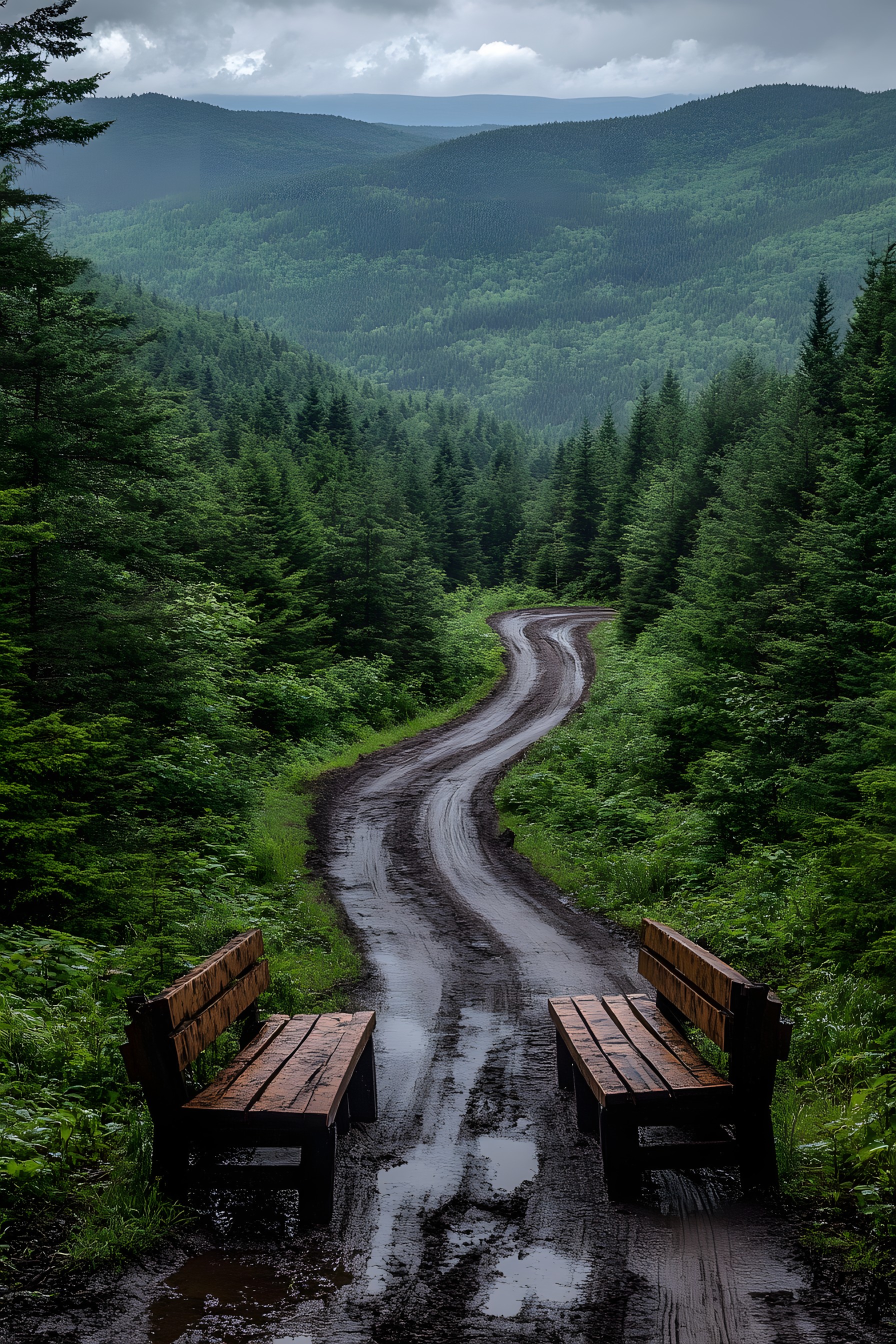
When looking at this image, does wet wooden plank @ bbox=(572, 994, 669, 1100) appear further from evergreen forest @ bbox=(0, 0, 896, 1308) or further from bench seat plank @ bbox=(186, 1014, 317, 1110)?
bench seat plank @ bbox=(186, 1014, 317, 1110)

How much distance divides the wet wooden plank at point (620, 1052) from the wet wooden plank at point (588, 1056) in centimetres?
3

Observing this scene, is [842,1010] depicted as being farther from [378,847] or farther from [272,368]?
[272,368]

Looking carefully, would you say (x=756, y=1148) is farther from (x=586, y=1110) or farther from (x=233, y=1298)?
(x=233, y=1298)

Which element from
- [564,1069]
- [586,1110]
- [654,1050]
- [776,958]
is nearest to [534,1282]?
[586,1110]

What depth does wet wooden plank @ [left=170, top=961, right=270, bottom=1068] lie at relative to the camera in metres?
3.96

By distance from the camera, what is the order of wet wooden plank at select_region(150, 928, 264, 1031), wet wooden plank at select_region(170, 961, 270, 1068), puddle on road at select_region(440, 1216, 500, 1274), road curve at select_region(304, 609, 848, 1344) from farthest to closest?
wet wooden plank at select_region(170, 961, 270, 1068)
wet wooden plank at select_region(150, 928, 264, 1031)
puddle on road at select_region(440, 1216, 500, 1274)
road curve at select_region(304, 609, 848, 1344)

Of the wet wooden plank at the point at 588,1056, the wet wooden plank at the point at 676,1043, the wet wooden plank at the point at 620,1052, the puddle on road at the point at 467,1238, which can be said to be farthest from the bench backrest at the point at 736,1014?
the puddle on road at the point at 467,1238

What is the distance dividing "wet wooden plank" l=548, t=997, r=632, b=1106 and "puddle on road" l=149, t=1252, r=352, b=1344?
1.40 metres

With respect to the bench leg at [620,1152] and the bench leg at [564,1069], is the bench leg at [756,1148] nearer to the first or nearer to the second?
the bench leg at [620,1152]

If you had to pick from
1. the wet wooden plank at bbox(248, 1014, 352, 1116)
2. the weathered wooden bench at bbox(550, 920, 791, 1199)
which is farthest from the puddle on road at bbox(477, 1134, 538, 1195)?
the wet wooden plank at bbox(248, 1014, 352, 1116)

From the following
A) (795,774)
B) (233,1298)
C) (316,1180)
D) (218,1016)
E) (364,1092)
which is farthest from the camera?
(795,774)

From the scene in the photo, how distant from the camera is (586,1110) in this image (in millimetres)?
4844

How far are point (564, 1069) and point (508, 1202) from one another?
1.45m

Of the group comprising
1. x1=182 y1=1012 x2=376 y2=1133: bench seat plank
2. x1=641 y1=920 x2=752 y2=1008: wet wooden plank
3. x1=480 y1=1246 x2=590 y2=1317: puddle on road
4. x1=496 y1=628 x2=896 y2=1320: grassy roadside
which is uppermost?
x1=641 y1=920 x2=752 y2=1008: wet wooden plank
